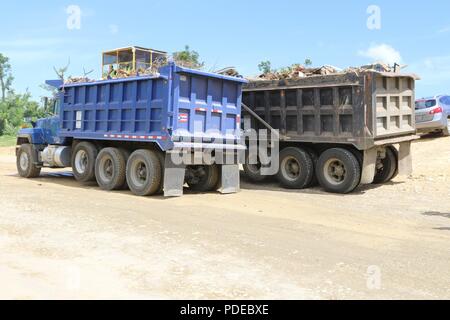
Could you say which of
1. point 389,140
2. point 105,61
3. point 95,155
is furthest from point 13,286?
point 105,61

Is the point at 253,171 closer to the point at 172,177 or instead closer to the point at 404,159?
the point at 172,177

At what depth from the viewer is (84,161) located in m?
12.8

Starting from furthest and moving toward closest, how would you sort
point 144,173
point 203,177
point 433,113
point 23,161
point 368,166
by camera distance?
1. point 433,113
2. point 23,161
3. point 203,177
4. point 368,166
5. point 144,173

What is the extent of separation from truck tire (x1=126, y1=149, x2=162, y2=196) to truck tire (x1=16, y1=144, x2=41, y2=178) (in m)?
4.57

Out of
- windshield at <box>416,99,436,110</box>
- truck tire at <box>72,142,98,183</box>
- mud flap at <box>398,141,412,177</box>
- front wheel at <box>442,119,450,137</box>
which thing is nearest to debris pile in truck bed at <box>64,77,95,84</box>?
truck tire at <box>72,142,98,183</box>

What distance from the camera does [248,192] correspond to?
38.3 ft

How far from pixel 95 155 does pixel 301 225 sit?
658cm

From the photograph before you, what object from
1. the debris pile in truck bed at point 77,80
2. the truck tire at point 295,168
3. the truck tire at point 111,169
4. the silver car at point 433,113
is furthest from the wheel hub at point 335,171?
the silver car at point 433,113

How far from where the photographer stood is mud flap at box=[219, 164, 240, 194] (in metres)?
11.3

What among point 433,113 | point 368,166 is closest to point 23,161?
point 368,166

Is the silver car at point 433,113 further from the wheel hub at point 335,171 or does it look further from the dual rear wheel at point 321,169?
the wheel hub at point 335,171

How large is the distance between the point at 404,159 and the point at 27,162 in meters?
10.5

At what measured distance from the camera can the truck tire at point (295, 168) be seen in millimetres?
11984

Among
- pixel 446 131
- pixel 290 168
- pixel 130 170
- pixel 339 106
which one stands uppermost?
pixel 446 131
